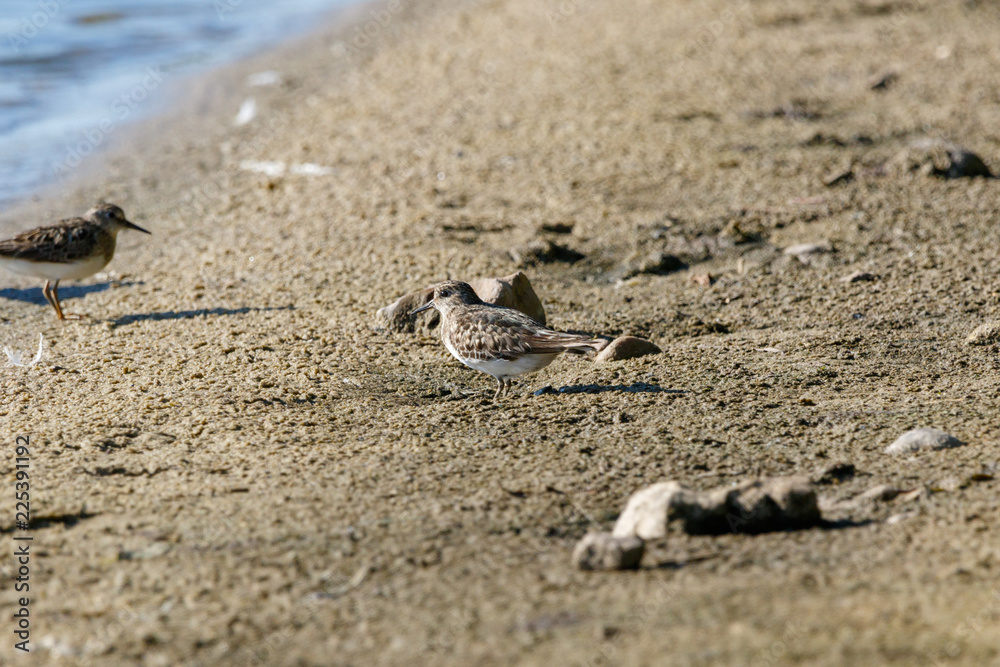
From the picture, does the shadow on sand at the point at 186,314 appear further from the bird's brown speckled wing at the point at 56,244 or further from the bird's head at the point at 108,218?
the bird's head at the point at 108,218

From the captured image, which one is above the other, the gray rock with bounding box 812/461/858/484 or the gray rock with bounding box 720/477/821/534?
the gray rock with bounding box 720/477/821/534

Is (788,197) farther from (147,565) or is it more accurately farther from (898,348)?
(147,565)

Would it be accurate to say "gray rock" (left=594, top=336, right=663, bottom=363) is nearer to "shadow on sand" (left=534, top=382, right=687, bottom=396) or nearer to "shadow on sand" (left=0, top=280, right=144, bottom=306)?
"shadow on sand" (left=534, top=382, right=687, bottom=396)

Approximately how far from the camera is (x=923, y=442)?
420 cm

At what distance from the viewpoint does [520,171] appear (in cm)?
864

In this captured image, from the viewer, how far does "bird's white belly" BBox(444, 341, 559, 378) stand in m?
5.06

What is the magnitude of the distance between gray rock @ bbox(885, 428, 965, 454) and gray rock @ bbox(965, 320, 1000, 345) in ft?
4.27

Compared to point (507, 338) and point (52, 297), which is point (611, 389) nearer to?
point (507, 338)

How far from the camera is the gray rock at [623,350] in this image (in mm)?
5402

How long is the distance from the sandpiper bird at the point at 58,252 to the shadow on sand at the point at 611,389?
333 centimetres

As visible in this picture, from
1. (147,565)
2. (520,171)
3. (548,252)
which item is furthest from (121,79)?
(147,565)

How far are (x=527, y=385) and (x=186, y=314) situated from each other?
2371mm

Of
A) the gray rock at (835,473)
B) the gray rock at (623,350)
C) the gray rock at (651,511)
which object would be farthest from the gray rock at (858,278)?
the gray rock at (651,511)

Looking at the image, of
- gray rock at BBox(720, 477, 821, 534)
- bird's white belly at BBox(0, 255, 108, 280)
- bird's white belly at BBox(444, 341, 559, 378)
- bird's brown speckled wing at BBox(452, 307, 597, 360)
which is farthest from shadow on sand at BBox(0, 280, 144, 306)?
gray rock at BBox(720, 477, 821, 534)
